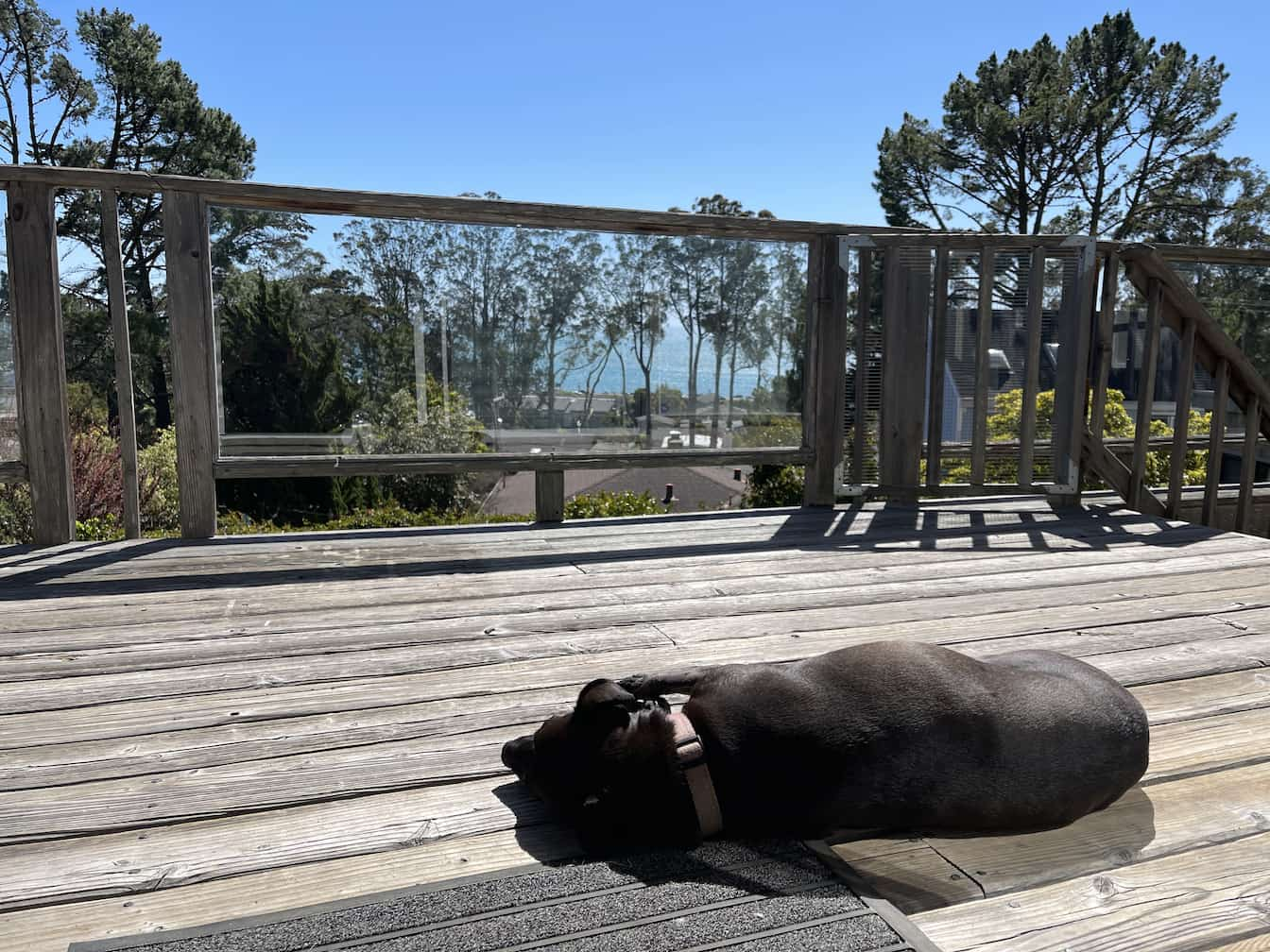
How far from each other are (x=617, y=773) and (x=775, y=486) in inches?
255

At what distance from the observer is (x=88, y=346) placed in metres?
21.2

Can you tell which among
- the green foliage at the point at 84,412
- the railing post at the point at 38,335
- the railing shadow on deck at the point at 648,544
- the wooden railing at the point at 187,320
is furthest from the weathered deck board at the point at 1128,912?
the green foliage at the point at 84,412

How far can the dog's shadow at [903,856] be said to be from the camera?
154cm

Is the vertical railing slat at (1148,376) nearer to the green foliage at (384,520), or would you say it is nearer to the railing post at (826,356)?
the railing post at (826,356)

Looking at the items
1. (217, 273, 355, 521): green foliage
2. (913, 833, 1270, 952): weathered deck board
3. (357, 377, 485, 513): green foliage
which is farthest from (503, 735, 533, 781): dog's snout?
(357, 377, 485, 513): green foliage

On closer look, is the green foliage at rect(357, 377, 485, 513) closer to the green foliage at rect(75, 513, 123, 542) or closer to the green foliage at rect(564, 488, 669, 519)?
the green foliage at rect(564, 488, 669, 519)

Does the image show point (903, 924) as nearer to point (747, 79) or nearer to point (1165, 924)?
point (1165, 924)

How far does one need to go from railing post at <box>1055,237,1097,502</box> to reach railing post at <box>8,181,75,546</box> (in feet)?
17.0

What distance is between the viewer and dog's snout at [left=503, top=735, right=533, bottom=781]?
6.03 feet

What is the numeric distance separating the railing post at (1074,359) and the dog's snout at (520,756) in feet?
14.7

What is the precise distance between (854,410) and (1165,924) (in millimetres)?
4002

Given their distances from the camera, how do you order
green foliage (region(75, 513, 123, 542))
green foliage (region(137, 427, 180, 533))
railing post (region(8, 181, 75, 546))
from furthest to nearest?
green foliage (region(137, 427, 180, 533)) < green foliage (region(75, 513, 123, 542)) < railing post (region(8, 181, 75, 546))

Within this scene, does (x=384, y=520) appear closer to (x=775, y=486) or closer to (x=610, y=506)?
(x=610, y=506)

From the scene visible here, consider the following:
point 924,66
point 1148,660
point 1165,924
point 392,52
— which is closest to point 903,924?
point 1165,924
